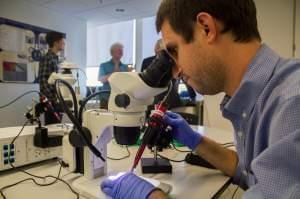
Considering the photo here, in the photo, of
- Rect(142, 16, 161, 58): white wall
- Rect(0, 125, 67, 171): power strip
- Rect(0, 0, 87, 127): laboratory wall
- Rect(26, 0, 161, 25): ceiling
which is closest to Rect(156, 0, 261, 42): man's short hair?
Rect(0, 125, 67, 171): power strip

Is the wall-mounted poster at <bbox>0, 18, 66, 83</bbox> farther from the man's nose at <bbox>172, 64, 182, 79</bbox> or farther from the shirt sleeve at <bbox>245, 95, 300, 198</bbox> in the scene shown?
the shirt sleeve at <bbox>245, 95, 300, 198</bbox>

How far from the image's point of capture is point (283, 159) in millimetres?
431

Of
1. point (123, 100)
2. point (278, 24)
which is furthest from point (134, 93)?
point (278, 24)

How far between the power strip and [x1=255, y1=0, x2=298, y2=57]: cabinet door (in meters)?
2.33

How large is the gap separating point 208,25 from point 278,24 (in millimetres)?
2344

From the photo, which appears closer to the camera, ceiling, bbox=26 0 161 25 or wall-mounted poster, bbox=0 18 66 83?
wall-mounted poster, bbox=0 18 66 83

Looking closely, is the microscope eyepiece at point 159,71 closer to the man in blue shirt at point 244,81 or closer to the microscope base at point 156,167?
the man in blue shirt at point 244,81

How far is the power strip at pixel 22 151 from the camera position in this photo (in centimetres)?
89

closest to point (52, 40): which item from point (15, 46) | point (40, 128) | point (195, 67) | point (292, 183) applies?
point (15, 46)

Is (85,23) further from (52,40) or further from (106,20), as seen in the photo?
(52,40)

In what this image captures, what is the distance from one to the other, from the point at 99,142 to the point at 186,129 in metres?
0.35

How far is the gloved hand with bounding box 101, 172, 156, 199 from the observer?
2.20ft

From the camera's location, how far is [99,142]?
2.80ft

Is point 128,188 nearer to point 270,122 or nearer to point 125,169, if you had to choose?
point 125,169
